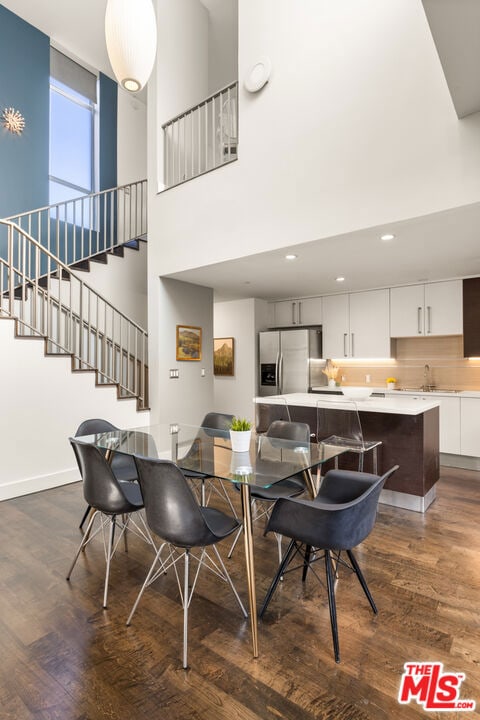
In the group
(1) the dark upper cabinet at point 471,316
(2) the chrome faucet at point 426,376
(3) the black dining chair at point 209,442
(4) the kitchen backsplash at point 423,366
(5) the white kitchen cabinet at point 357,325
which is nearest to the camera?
(3) the black dining chair at point 209,442

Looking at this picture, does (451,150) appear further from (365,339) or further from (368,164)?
(365,339)

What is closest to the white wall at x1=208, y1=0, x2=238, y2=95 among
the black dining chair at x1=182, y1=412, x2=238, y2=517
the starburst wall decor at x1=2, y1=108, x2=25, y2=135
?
the starburst wall decor at x1=2, y1=108, x2=25, y2=135

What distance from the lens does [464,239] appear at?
371cm

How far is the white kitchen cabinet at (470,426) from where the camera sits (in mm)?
4711

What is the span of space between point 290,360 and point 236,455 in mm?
4103

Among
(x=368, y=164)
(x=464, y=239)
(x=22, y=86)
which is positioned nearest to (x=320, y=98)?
(x=368, y=164)

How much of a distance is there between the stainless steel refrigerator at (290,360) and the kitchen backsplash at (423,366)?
67cm

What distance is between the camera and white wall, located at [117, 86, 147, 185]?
7328mm

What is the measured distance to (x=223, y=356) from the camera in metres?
7.20

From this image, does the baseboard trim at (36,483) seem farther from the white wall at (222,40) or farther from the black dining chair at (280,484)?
the white wall at (222,40)

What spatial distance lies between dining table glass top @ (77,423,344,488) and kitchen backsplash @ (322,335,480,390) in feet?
11.9

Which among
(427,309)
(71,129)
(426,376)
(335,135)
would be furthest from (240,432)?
(71,129)

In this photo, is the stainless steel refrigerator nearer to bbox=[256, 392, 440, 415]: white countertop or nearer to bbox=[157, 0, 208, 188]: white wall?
bbox=[256, 392, 440, 415]: white countertop

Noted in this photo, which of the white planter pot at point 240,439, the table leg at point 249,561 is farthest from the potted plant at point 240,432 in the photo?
the table leg at point 249,561
